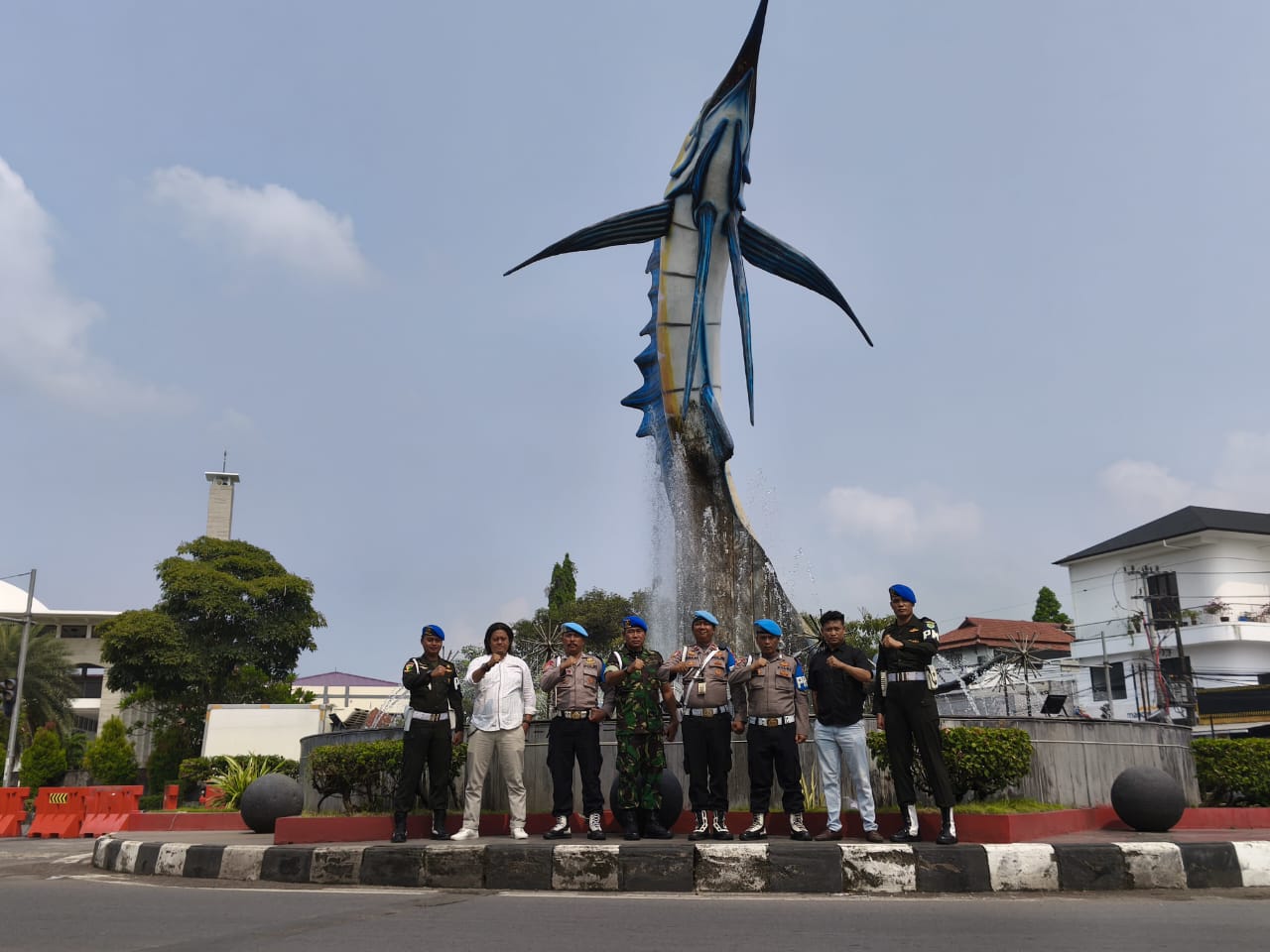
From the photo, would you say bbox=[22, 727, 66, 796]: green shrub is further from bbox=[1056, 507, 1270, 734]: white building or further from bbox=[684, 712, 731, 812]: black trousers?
bbox=[1056, 507, 1270, 734]: white building

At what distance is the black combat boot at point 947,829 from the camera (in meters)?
7.12

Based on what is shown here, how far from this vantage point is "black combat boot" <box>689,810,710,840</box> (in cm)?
783

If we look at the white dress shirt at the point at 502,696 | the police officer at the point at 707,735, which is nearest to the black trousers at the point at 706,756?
the police officer at the point at 707,735

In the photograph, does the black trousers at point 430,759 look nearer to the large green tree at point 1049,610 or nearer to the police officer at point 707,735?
the police officer at point 707,735

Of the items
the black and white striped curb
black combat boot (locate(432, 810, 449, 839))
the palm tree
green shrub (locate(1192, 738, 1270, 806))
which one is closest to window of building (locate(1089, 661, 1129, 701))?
green shrub (locate(1192, 738, 1270, 806))

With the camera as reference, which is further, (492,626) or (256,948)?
(492,626)

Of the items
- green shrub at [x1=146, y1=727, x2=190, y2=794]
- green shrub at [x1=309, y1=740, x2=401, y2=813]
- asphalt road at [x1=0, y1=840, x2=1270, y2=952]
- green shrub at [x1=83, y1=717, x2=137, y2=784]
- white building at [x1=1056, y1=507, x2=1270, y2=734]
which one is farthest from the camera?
white building at [x1=1056, y1=507, x2=1270, y2=734]

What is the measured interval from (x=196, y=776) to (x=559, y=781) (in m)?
18.5

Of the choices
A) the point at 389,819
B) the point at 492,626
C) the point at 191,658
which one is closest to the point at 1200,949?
the point at 492,626

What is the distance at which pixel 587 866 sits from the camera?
23.1 ft

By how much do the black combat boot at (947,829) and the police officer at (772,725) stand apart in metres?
1.00

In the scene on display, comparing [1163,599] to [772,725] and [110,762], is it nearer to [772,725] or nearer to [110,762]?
[110,762]

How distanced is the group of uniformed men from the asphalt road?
1.12 meters

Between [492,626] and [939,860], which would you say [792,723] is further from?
[492,626]
